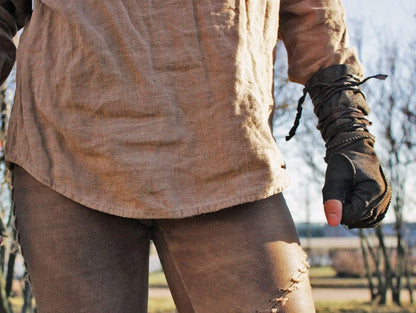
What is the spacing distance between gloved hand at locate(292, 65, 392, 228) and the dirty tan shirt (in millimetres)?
123

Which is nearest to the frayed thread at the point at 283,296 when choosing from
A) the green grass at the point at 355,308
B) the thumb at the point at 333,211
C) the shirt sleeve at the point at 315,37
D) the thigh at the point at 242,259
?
the thigh at the point at 242,259

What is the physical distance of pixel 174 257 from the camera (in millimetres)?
1173

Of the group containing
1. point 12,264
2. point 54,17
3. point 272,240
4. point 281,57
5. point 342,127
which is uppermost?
point 54,17

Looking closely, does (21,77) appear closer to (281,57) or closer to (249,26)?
(249,26)

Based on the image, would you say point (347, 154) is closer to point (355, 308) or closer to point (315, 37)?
point (315, 37)

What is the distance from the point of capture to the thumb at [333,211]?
116 centimetres

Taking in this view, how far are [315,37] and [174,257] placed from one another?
677 millimetres

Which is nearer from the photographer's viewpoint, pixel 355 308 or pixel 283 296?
pixel 283 296

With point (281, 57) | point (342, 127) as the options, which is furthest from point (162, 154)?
point (281, 57)

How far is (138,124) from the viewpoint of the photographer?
112 centimetres

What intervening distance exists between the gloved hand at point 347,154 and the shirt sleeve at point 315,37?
32mm

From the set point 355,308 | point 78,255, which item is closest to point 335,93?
point 78,255

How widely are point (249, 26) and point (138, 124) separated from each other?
13.2 inches

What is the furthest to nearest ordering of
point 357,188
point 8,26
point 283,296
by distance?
1. point 8,26
2. point 357,188
3. point 283,296
